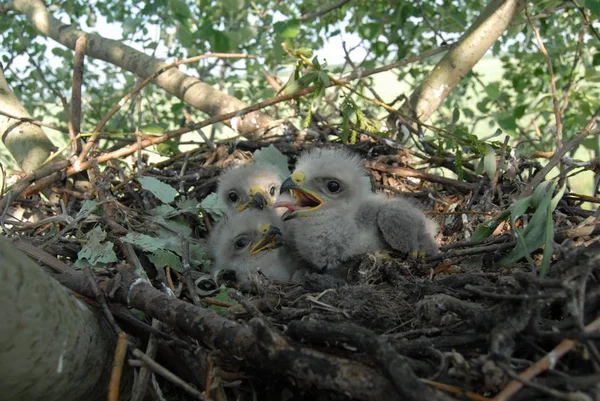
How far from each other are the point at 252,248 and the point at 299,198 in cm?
39

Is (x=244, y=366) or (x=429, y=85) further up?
(x=429, y=85)

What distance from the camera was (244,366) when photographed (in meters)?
1.71

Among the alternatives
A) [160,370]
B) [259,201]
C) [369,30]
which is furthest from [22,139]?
[369,30]

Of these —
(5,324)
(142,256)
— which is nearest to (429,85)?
(142,256)

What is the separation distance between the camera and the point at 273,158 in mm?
4141

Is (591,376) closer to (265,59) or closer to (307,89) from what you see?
(307,89)

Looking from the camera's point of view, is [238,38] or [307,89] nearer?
[307,89]

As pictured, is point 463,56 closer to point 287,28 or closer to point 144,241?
point 287,28

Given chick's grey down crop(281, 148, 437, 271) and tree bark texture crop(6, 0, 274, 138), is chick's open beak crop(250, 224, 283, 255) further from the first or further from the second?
tree bark texture crop(6, 0, 274, 138)

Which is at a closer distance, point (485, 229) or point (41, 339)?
point (41, 339)

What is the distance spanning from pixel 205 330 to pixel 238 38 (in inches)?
144

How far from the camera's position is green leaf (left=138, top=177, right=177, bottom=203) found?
11.4 ft

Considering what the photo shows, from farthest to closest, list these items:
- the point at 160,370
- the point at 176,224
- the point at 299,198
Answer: the point at 176,224
the point at 299,198
the point at 160,370

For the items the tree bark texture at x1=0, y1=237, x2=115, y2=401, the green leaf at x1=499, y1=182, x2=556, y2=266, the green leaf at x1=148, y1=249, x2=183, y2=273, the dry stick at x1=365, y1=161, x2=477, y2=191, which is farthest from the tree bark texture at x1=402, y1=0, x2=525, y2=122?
the tree bark texture at x1=0, y1=237, x2=115, y2=401
